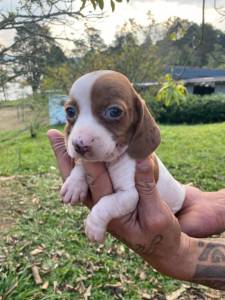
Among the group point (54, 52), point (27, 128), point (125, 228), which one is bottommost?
point (27, 128)

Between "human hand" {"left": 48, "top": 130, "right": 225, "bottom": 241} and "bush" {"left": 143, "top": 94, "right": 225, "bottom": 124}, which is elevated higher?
"human hand" {"left": 48, "top": 130, "right": 225, "bottom": 241}

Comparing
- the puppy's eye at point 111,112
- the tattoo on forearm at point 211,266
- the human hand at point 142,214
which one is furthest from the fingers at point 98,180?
the tattoo on forearm at point 211,266

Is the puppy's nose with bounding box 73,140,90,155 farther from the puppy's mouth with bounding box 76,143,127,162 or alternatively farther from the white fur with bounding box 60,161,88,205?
the white fur with bounding box 60,161,88,205

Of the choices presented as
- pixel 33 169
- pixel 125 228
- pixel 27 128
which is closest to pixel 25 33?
pixel 33 169

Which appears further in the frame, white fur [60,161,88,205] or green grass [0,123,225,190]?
green grass [0,123,225,190]

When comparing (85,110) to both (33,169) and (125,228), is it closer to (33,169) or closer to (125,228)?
(125,228)

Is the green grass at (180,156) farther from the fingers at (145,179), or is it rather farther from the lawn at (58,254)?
the fingers at (145,179)

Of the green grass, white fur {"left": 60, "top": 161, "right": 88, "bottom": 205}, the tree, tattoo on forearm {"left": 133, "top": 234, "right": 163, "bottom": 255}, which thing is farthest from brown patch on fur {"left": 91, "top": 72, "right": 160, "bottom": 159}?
the tree
